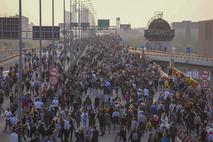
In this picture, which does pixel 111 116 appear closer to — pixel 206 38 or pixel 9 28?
pixel 9 28

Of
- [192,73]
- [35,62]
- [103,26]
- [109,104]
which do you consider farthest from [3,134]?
[103,26]

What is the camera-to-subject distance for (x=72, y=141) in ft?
72.6

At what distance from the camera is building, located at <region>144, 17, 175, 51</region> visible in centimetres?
11375

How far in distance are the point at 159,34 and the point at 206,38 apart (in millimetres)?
26848

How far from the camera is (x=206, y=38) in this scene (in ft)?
448

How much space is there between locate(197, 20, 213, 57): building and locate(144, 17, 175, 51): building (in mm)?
14422

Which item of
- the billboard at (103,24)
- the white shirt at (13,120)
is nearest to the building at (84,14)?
the billboard at (103,24)

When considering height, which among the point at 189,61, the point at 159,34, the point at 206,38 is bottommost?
the point at 189,61

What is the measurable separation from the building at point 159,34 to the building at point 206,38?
14.4 metres

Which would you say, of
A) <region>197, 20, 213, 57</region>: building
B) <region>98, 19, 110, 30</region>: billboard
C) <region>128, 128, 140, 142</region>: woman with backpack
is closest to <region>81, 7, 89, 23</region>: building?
<region>98, 19, 110, 30</region>: billboard

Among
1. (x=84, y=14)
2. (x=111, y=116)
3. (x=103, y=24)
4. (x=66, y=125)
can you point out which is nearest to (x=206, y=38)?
(x=103, y=24)

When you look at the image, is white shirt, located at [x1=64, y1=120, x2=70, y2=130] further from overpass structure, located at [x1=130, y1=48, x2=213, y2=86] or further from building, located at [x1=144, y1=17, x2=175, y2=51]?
building, located at [x1=144, y1=17, x2=175, y2=51]

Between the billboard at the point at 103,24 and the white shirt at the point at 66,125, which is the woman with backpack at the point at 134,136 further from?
the billboard at the point at 103,24

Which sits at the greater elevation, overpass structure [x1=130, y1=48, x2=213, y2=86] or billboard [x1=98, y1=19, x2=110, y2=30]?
billboard [x1=98, y1=19, x2=110, y2=30]
